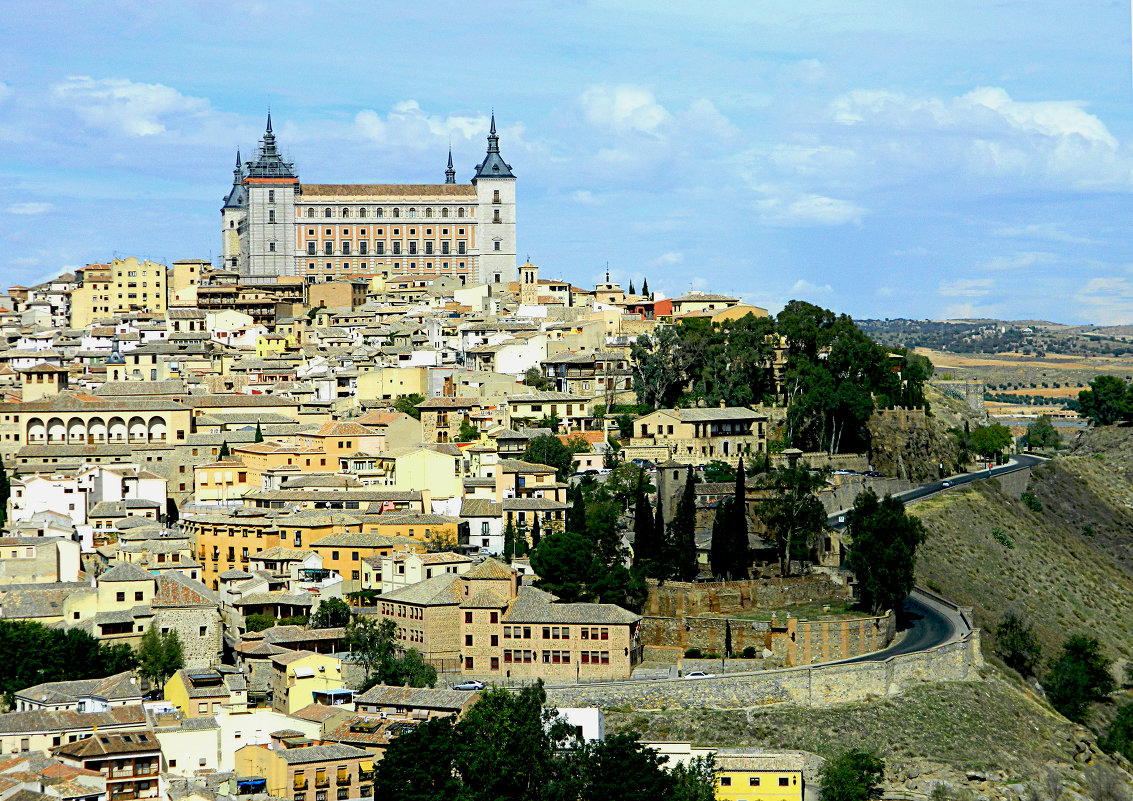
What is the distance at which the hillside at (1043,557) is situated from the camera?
2410 inches

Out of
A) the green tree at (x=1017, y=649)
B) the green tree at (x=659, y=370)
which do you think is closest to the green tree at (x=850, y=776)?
the green tree at (x=1017, y=649)

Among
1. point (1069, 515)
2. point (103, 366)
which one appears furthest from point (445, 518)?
point (1069, 515)

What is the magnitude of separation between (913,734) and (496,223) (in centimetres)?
7165

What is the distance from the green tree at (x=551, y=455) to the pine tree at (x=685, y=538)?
27.0 ft

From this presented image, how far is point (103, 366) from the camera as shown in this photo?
259ft

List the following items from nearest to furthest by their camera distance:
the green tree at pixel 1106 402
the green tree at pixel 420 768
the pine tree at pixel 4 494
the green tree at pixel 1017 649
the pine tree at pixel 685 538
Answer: the green tree at pixel 420 768
the pine tree at pixel 685 538
the green tree at pixel 1017 649
the pine tree at pixel 4 494
the green tree at pixel 1106 402

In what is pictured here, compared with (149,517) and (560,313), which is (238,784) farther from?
(560,313)

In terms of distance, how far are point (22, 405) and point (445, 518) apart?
22071 mm

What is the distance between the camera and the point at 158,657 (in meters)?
45.6

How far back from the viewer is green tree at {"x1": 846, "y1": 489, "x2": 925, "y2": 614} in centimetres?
4897

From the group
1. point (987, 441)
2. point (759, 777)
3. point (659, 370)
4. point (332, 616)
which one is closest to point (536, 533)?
point (332, 616)

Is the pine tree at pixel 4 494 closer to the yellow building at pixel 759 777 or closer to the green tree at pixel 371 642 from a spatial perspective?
the green tree at pixel 371 642

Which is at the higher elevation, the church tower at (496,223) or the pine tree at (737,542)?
the church tower at (496,223)

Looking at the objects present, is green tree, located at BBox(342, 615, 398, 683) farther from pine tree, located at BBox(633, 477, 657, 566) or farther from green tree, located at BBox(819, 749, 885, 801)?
green tree, located at BBox(819, 749, 885, 801)
